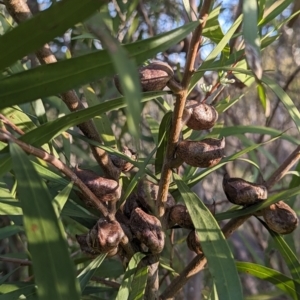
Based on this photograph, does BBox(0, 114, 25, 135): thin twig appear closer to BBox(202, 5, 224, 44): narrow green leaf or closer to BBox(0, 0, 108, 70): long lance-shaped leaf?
BBox(0, 0, 108, 70): long lance-shaped leaf

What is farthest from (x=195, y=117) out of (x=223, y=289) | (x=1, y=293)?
(x=1, y=293)

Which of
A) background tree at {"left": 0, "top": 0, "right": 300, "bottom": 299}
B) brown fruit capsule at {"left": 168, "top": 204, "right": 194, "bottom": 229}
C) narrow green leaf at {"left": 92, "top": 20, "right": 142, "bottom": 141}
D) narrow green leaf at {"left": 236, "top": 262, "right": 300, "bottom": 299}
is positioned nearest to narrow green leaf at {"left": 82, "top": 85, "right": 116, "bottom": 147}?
background tree at {"left": 0, "top": 0, "right": 300, "bottom": 299}

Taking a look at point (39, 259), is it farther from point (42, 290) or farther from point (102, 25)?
point (102, 25)

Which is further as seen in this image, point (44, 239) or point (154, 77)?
point (154, 77)

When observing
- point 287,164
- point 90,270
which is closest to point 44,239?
point 90,270

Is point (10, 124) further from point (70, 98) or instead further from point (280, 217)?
point (280, 217)

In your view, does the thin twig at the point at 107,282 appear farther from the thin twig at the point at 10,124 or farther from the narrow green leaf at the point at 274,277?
the thin twig at the point at 10,124

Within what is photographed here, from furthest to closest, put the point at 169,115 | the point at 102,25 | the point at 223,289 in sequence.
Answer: the point at 169,115 → the point at 223,289 → the point at 102,25
